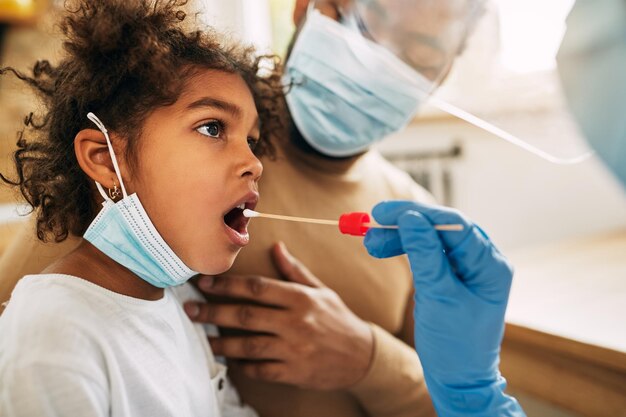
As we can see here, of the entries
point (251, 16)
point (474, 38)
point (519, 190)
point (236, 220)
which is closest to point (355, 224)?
point (236, 220)

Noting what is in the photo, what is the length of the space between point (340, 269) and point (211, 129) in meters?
0.48

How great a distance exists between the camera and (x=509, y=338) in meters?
1.26

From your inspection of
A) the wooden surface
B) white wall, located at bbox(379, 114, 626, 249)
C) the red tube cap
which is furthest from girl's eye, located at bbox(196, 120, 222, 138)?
white wall, located at bbox(379, 114, 626, 249)

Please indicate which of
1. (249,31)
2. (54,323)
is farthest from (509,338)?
(249,31)

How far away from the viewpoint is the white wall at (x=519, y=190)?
237 cm

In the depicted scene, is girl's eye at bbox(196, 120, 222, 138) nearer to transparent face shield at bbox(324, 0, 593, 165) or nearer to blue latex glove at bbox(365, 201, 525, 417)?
blue latex glove at bbox(365, 201, 525, 417)

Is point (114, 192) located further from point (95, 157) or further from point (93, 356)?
point (93, 356)

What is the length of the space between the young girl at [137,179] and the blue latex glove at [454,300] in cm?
25

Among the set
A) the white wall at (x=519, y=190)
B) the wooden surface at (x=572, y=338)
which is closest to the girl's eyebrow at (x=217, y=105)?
the wooden surface at (x=572, y=338)

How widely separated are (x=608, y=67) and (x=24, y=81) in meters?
0.94

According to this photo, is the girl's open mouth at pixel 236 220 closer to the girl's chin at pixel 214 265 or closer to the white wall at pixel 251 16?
the girl's chin at pixel 214 265

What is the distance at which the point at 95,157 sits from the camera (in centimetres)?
78

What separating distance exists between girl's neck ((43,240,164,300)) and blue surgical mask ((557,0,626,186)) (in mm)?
773

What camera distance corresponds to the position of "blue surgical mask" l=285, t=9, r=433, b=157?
3.57ft
